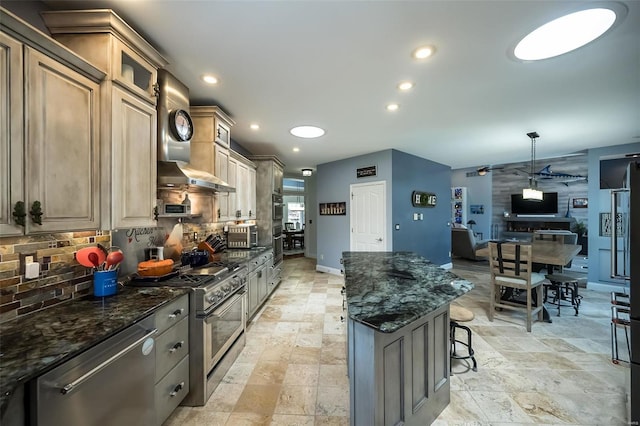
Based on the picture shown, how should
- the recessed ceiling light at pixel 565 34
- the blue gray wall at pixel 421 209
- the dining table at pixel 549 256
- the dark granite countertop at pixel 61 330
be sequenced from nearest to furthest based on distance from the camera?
the dark granite countertop at pixel 61 330
the recessed ceiling light at pixel 565 34
the dining table at pixel 549 256
the blue gray wall at pixel 421 209

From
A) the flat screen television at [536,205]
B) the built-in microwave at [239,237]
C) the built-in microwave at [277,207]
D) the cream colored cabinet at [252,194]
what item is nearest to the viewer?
the built-in microwave at [239,237]

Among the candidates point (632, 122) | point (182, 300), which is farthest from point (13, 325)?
point (632, 122)

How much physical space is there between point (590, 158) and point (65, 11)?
7.46 metres

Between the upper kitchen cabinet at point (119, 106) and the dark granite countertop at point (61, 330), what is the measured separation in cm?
48

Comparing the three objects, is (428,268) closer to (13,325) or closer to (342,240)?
(13,325)

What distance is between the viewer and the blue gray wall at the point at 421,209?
5.04 meters

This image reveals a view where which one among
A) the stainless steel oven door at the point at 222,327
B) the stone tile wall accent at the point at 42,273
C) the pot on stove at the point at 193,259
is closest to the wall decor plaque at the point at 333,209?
the stainless steel oven door at the point at 222,327

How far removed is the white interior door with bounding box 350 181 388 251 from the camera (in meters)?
5.04

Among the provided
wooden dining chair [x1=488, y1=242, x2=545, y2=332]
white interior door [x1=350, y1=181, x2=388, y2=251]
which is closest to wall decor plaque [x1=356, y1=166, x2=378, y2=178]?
white interior door [x1=350, y1=181, x2=388, y2=251]

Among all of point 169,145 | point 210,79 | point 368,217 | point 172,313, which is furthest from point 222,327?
point 368,217

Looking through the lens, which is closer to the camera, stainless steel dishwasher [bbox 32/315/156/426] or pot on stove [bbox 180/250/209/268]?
stainless steel dishwasher [bbox 32/315/156/426]

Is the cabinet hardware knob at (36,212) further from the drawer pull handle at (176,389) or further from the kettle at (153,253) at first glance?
the drawer pull handle at (176,389)

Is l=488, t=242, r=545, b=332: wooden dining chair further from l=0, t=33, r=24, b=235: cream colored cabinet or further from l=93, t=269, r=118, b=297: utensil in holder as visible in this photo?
l=0, t=33, r=24, b=235: cream colored cabinet

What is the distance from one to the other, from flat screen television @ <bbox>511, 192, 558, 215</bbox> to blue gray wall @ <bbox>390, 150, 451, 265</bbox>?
3.71 metres
